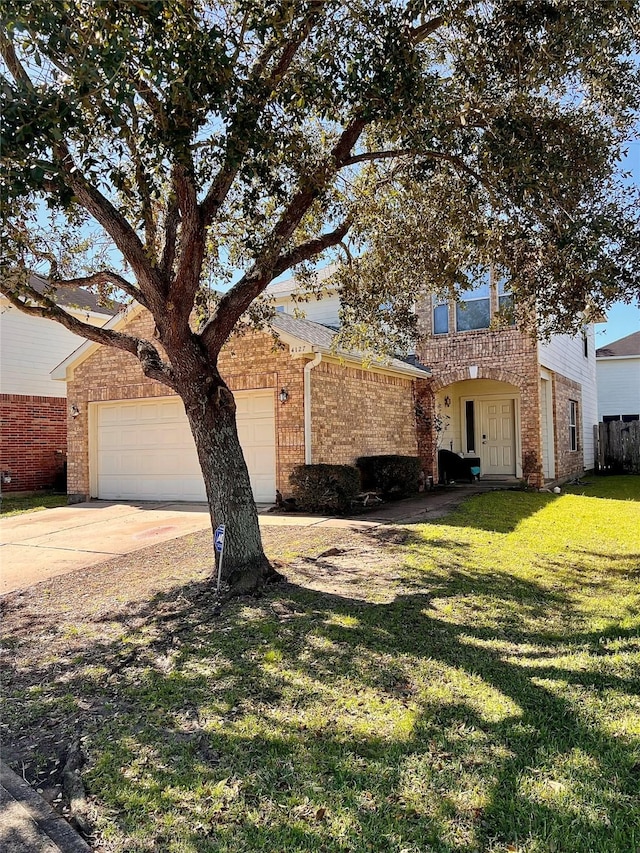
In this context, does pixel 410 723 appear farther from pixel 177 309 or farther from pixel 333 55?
pixel 333 55

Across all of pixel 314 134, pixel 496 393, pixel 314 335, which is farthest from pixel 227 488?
pixel 496 393

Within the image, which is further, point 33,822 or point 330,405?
point 330,405

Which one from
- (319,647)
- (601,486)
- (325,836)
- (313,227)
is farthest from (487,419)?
(325,836)

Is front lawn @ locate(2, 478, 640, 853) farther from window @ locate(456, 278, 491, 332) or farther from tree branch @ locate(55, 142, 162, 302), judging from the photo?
window @ locate(456, 278, 491, 332)

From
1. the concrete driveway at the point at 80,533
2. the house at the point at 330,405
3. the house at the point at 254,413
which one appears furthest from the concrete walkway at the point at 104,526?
the house at the point at 330,405

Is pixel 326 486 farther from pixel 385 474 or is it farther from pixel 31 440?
pixel 31 440

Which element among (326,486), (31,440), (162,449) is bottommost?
(326,486)

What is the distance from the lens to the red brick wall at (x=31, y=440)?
15789 millimetres

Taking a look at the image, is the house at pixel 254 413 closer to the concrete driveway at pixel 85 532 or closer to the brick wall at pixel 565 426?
the concrete driveway at pixel 85 532

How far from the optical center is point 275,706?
335 cm

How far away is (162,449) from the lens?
42.9ft

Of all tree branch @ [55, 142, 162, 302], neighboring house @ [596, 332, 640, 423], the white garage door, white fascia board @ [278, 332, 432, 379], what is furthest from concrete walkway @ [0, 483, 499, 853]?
neighboring house @ [596, 332, 640, 423]

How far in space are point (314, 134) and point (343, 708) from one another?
665 centimetres

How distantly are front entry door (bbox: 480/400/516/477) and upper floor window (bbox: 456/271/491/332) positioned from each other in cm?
276
